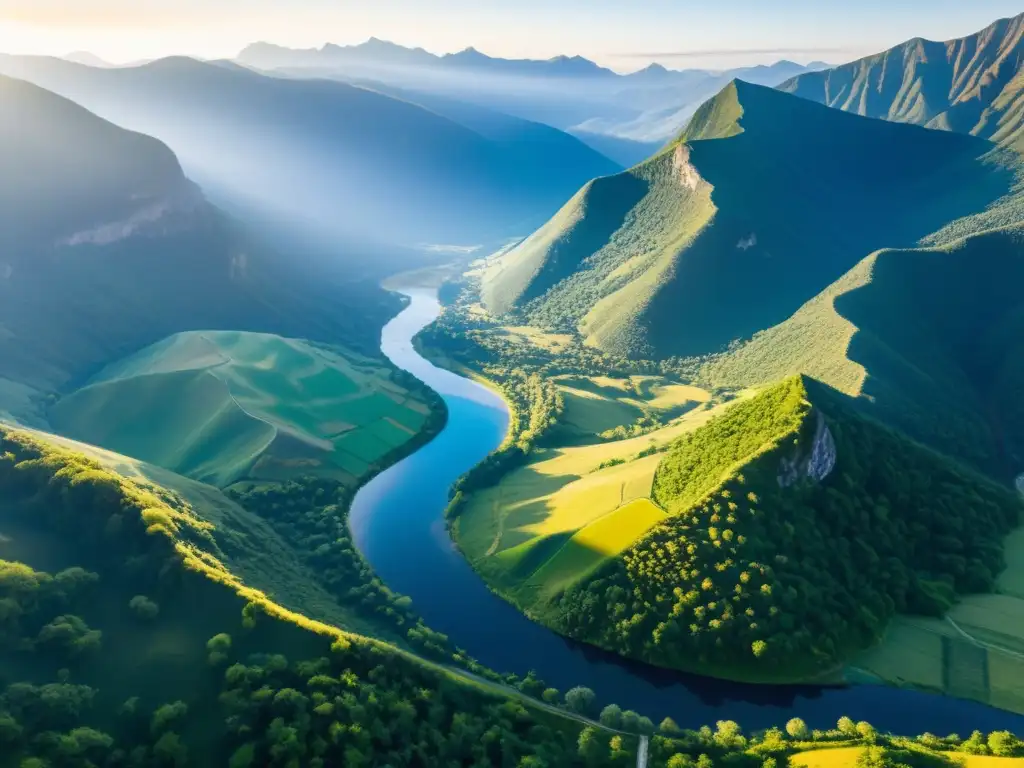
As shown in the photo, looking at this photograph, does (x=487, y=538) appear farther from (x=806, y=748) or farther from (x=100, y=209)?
(x=100, y=209)

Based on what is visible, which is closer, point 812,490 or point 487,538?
point 812,490

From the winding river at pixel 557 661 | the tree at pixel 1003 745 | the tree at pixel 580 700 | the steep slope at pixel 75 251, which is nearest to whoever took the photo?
the tree at pixel 1003 745

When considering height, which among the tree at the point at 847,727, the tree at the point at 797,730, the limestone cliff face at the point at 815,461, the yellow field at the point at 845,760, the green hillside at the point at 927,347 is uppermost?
the green hillside at the point at 927,347

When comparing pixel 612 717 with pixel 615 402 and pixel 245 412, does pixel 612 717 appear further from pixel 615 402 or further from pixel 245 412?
pixel 615 402

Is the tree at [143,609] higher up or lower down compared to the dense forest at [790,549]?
lower down

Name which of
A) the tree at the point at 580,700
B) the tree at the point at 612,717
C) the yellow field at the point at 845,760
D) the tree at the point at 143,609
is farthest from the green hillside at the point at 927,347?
the tree at the point at 143,609

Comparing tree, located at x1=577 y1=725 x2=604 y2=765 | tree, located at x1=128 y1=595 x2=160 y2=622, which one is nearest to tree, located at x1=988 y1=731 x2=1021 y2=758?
tree, located at x1=577 y1=725 x2=604 y2=765

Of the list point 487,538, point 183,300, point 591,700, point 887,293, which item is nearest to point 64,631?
point 591,700

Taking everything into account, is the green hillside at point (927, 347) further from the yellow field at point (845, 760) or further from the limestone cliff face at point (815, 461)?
the yellow field at point (845, 760)
